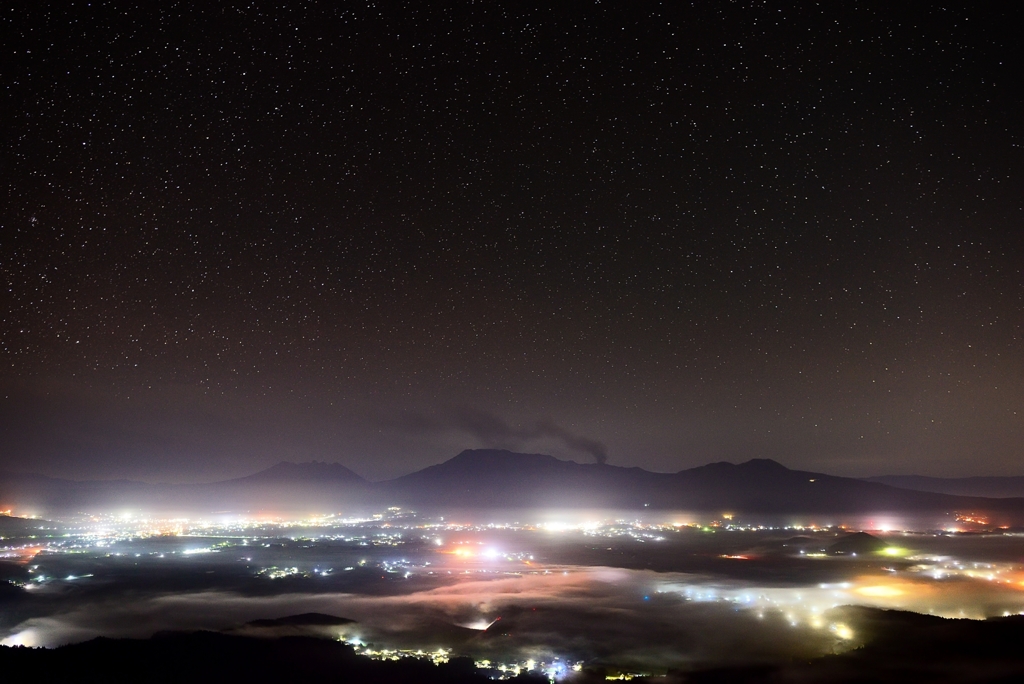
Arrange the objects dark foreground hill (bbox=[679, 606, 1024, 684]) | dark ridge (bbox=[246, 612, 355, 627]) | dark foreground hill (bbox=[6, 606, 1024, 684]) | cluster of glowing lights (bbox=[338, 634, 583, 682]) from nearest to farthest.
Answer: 1. dark foreground hill (bbox=[679, 606, 1024, 684])
2. dark foreground hill (bbox=[6, 606, 1024, 684])
3. cluster of glowing lights (bbox=[338, 634, 583, 682])
4. dark ridge (bbox=[246, 612, 355, 627])

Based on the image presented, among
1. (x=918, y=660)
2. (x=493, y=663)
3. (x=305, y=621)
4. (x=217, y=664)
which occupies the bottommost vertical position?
(x=918, y=660)

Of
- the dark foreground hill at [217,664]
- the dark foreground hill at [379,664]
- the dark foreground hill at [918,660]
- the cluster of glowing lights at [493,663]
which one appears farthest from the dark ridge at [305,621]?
the dark foreground hill at [918,660]

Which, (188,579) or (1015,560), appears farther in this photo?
(1015,560)

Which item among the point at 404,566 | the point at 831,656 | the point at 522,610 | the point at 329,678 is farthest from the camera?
the point at 404,566

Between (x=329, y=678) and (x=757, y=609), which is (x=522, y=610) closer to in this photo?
(x=757, y=609)

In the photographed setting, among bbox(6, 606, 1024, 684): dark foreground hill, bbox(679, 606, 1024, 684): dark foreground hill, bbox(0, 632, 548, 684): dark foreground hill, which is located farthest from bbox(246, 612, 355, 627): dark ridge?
bbox(679, 606, 1024, 684): dark foreground hill

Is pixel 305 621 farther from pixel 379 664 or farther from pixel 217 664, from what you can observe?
pixel 379 664

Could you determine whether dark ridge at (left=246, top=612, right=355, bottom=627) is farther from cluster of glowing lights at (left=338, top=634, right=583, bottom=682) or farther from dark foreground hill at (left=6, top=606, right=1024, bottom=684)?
dark foreground hill at (left=6, top=606, right=1024, bottom=684)

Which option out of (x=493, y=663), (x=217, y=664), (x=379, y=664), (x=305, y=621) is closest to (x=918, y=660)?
(x=493, y=663)

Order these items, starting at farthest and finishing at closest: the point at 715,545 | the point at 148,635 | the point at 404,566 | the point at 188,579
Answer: the point at 715,545 → the point at 404,566 → the point at 188,579 → the point at 148,635

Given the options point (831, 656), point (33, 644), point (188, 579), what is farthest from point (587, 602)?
point (188, 579)

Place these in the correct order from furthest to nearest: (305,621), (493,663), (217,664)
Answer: (305,621), (493,663), (217,664)
